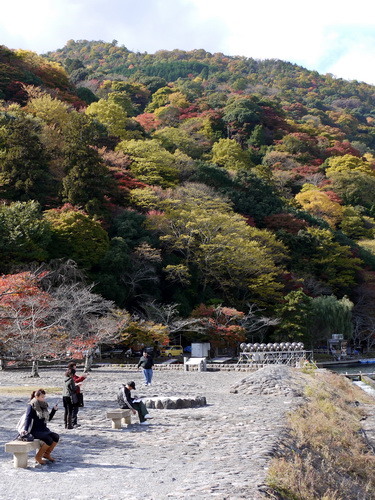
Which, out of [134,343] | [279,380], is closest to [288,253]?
[134,343]

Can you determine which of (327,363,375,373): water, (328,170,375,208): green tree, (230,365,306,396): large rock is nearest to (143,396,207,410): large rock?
(230,365,306,396): large rock

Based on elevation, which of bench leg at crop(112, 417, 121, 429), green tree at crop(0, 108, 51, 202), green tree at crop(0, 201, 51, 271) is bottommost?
bench leg at crop(112, 417, 121, 429)

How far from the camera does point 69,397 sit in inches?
422

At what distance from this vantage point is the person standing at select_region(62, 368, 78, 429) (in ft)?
35.1

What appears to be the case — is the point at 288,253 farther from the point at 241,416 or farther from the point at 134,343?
the point at 241,416

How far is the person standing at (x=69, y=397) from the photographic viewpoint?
1069 centimetres

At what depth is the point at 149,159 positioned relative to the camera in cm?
4853

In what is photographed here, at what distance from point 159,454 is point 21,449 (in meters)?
2.23

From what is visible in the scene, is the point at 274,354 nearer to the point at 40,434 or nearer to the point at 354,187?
the point at 40,434

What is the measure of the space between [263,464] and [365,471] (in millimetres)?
2777

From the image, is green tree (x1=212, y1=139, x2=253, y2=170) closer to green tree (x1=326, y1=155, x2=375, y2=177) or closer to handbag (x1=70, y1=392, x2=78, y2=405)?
green tree (x1=326, y1=155, x2=375, y2=177)

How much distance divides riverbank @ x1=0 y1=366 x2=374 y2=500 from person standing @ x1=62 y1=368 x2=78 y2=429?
246 mm

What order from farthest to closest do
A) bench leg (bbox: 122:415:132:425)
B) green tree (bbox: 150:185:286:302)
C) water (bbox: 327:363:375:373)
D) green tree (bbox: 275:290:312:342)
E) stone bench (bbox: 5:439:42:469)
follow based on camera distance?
1. green tree (bbox: 150:185:286:302)
2. green tree (bbox: 275:290:312:342)
3. water (bbox: 327:363:375:373)
4. bench leg (bbox: 122:415:132:425)
5. stone bench (bbox: 5:439:42:469)

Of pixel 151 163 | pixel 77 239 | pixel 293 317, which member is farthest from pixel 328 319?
pixel 151 163
